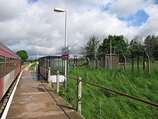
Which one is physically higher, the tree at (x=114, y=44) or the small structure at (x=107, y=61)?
the tree at (x=114, y=44)

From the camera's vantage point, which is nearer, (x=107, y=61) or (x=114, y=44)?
(x=107, y=61)

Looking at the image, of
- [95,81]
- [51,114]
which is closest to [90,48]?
[95,81]

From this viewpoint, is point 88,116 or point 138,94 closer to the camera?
point 88,116

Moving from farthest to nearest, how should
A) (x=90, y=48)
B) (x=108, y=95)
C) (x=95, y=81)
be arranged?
(x=90, y=48) < (x=95, y=81) < (x=108, y=95)

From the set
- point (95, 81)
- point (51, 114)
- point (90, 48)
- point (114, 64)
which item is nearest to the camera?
point (51, 114)

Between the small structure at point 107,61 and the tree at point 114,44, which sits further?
the tree at point 114,44

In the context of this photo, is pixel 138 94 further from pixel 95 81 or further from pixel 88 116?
pixel 95 81

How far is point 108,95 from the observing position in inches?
239

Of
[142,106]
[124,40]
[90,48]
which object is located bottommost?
[142,106]

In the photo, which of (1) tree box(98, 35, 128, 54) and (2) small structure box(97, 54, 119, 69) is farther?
(1) tree box(98, 35, 128, 54)

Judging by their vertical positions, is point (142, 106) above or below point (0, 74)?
below

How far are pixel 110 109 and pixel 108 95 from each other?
1677 mm

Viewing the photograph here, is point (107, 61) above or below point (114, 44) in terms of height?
below

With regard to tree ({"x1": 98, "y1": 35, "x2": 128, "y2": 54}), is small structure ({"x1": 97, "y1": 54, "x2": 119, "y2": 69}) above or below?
below
